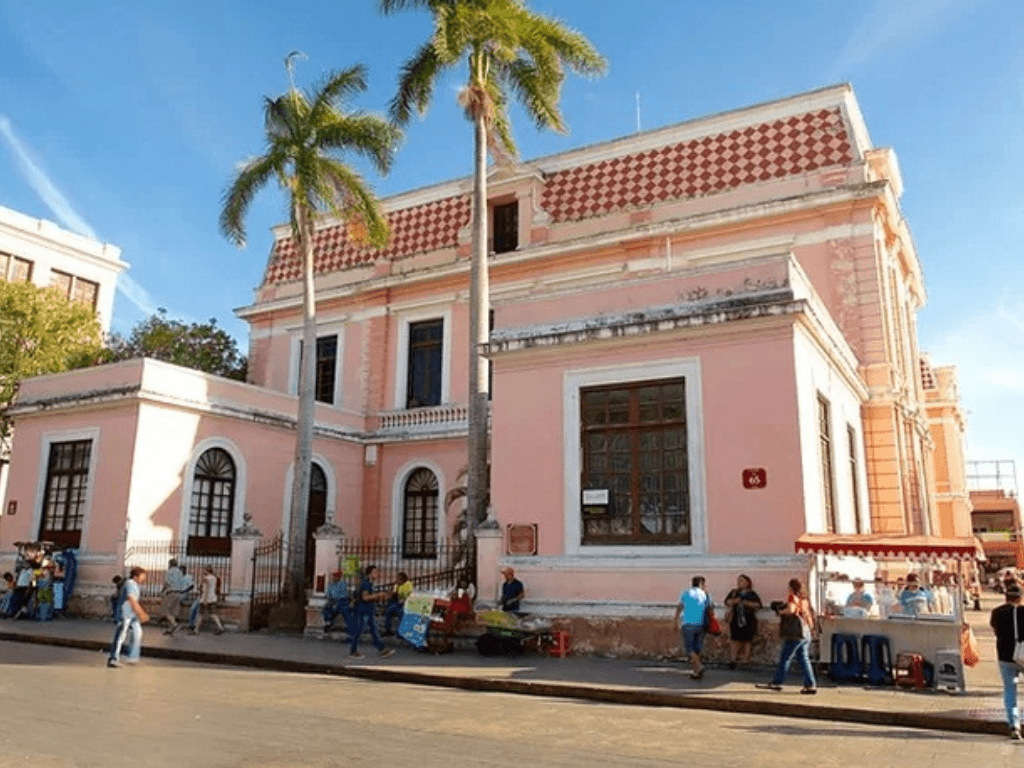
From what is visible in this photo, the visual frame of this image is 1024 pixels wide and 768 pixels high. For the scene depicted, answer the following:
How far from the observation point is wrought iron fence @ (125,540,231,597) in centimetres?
1789

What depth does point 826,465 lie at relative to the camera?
14031mm

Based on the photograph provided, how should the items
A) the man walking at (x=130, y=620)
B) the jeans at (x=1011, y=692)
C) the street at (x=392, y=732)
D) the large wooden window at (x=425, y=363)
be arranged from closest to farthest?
1. the street at (x=392, y=732)
2. the jeans at (x=1011, y=692)
3. the man walking at (x=130, y=620)
4. the large wooden window at (x=425, y=363)

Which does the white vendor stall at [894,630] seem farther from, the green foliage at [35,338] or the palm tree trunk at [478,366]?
the green foliage at [35,338]

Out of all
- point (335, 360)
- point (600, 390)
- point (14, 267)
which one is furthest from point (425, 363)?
point (14, 267)

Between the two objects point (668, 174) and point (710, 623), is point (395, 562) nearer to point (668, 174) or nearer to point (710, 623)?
point (710, 623)

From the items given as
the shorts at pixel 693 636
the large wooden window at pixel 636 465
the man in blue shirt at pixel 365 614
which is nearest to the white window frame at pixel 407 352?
the large wooden window at pixel 636 465

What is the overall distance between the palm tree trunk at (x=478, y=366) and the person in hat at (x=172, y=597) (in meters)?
5.94

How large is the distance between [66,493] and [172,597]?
556cm

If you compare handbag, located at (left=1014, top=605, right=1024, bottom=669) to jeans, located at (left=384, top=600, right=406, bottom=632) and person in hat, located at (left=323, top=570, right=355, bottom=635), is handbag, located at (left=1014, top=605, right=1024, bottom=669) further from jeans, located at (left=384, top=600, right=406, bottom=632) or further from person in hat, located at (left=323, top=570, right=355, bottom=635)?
person in hat, located at (left=323, top=570, right=355, bottom=635)

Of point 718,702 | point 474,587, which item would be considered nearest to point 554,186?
point 474,587

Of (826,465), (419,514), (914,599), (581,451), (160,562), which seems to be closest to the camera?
(914,599)

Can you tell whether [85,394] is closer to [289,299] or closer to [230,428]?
[230,428]

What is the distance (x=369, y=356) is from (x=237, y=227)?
6.20 meters

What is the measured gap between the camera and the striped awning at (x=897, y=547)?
35.1ft
